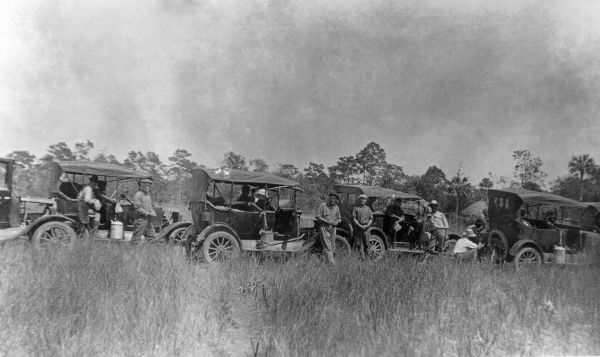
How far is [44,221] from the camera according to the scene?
7.64 meters

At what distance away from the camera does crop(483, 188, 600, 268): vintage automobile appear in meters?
8.43

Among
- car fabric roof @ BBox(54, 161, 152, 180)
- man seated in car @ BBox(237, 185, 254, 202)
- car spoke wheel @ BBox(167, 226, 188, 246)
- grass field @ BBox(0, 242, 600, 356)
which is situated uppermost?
car fabric roof @ BBox(54, 161, 152, 180)

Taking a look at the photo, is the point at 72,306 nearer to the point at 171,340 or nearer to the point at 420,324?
the point at 171,340

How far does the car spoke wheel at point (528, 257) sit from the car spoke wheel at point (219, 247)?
5475mm

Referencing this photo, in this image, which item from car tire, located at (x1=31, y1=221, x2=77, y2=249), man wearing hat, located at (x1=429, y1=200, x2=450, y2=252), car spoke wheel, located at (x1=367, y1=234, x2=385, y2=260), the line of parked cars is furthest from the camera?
car spoke wheel, located at (x1=367, y1=234, x2=385, y2=260)

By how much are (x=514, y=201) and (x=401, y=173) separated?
2811cm

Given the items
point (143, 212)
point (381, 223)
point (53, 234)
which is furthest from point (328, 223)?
point (53, 234)

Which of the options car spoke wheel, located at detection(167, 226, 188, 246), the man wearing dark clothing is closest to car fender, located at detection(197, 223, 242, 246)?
car spoke wheel, located at detection(167, 226, 188, 246)

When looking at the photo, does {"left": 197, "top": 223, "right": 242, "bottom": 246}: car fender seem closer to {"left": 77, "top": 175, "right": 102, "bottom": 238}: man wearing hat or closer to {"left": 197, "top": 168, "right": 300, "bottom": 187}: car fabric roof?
{"left": 197, "top": 168, "right": 300, "bottom": 187}: car fabric roof

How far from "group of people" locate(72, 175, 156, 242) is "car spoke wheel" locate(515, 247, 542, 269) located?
7.72 metres

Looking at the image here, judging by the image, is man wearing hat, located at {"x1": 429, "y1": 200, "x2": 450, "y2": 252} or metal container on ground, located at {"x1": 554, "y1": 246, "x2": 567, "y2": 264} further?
man wearing hat, located at {"x1": 429, "y1": 200, "x2": 450, "y2": 252}

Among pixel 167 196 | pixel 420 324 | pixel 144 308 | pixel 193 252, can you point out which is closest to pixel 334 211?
pixel 193 252

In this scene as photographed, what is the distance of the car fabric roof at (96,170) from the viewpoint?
27.4 ft

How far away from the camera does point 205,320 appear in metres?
4.45
